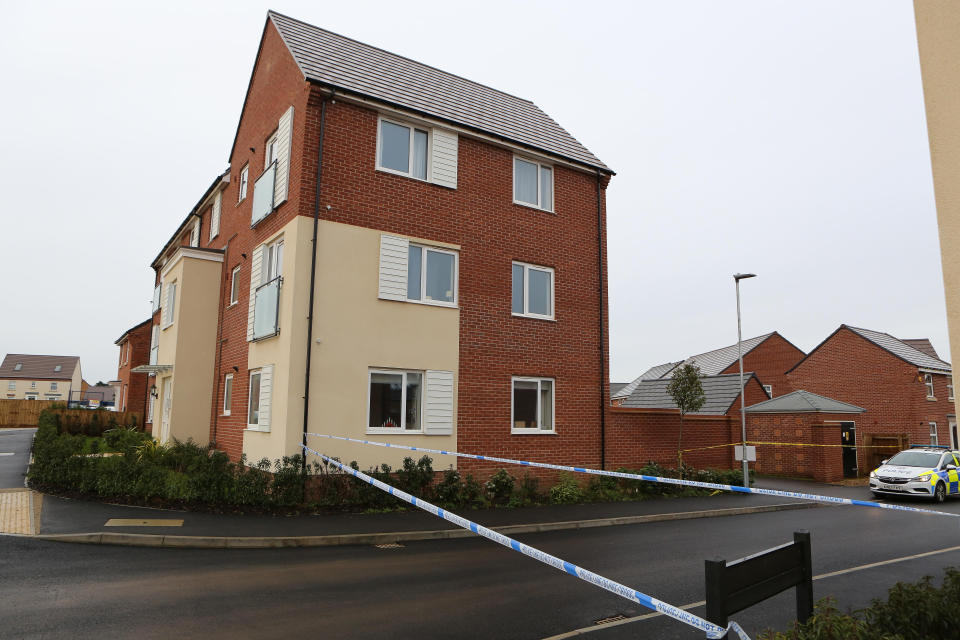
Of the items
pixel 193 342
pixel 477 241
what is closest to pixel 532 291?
pixel 477 241

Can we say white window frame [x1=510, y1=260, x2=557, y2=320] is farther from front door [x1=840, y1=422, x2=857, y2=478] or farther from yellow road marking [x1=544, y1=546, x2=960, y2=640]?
front door [x1=840, y1=422, x2=857, y2=478]

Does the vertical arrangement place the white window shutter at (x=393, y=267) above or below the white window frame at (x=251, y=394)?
above

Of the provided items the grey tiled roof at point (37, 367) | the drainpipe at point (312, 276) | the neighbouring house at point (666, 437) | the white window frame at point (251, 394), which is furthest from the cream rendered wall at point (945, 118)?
the grey tiled roof at point (37, 367)

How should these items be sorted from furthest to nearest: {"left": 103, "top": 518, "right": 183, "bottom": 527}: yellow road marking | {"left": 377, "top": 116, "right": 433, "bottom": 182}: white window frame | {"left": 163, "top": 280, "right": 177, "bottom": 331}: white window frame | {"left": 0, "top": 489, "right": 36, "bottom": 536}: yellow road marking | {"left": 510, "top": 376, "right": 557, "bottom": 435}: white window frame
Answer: {"left": 163, "top": 280, "right": 177, "bottom": 331}: white window frame, {"left": 510, "top": 376, "right": 557, "bottom": 435}: white window frame, {"left": 377, "top": 116, "right": 433, "bottom": 182}: white window frame, {"left": 103, "top": 518, "right": 183, "bottom": 527}: yellow road marking, {"left": 0, "top": 489, "right": 36, "bottom": 536}: yellow road marking

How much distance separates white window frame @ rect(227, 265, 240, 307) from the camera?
17312 millimetres

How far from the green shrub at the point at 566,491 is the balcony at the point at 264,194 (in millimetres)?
9164

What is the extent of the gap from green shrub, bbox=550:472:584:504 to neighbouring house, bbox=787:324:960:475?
2088 cm

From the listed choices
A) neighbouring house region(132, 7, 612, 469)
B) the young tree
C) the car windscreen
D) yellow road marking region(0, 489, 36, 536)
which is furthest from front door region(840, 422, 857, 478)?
yellow road marking region(0, 489, 36, 536)

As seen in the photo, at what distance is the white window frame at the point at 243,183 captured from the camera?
17.6 m

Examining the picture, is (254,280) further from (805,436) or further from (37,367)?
(37,367)

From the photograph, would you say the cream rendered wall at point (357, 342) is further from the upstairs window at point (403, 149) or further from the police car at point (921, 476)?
the police car at point (921, 476)

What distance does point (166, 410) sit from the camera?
18922mm

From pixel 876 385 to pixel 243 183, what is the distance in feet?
103

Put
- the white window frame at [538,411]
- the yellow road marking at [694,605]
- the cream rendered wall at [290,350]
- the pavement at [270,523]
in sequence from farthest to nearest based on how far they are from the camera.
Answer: the white window frame at [538,411], the cream rendered wall at [290,350], the pavement at [270,523], the yellow road marking at [694,605]
